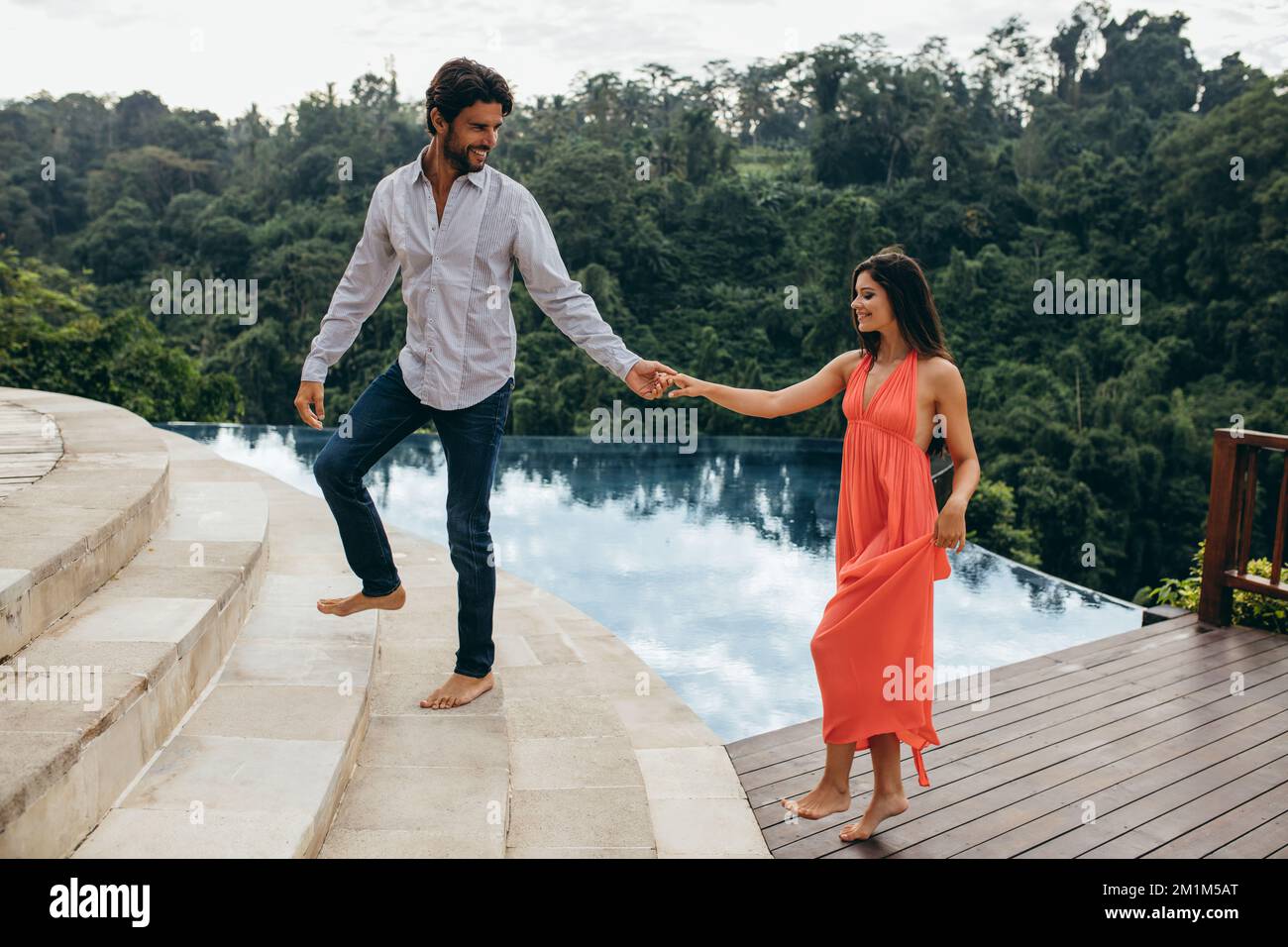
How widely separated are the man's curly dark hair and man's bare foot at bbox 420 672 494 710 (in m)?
1.35

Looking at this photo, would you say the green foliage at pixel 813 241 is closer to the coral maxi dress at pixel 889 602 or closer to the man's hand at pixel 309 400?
the man's hand at pixel 309 400

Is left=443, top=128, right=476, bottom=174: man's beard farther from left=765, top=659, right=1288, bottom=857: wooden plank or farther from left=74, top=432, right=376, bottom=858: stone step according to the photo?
left=765, top=659, right=1288, bottom=857: wooden plank

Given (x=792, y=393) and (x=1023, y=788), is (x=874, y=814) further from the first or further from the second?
(x=792, y=393)

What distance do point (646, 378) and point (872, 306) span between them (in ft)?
1.88

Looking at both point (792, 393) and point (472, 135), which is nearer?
point (472, 135)

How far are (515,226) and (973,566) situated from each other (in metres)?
4.19

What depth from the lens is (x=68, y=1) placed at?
58.3ft

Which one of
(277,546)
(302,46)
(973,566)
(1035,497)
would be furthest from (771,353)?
(277,546)

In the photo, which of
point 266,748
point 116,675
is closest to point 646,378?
point 266,748

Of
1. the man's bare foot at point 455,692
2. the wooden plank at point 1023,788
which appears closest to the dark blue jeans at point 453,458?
the man's bare foot at point 455,692

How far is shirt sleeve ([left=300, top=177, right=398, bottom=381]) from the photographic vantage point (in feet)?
8.04

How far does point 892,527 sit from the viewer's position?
2.22m

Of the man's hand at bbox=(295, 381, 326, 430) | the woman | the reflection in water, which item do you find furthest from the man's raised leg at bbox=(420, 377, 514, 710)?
the reflection in water

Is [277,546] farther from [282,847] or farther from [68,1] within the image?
[68,1]
